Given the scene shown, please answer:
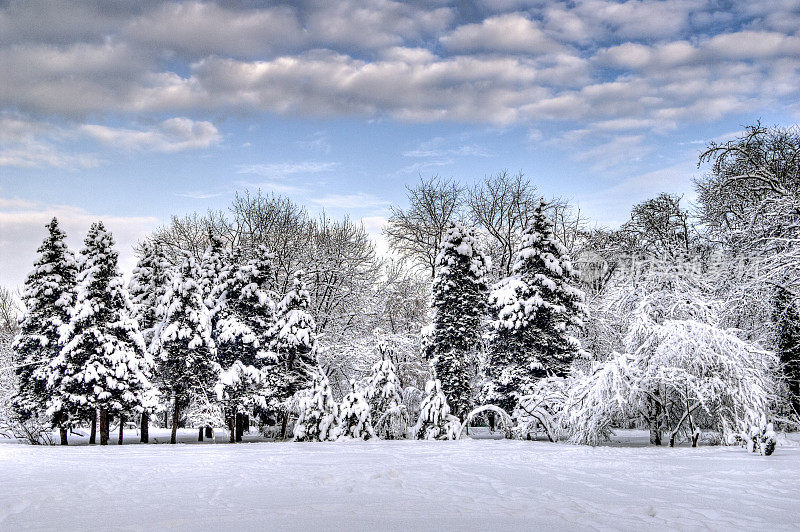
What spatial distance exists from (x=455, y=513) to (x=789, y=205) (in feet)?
56.1

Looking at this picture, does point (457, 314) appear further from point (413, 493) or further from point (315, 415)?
point (413, 493)

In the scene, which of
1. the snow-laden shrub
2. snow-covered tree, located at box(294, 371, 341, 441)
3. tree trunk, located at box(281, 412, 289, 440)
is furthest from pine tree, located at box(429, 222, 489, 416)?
the snow-laden shrub

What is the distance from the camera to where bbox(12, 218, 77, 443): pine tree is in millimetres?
25844

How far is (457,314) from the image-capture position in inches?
1017

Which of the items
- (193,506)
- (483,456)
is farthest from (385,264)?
(193,506)

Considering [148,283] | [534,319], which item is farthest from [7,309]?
[534,319]

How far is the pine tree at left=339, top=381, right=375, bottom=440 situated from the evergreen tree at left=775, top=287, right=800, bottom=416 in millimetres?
12944

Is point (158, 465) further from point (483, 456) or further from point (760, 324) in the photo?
point (760, 324)

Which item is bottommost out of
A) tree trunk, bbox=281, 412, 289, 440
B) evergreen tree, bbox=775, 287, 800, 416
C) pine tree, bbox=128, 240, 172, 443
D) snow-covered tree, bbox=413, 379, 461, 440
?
tree trunk, bbox=281, 412, 289, 440

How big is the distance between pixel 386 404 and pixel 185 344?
11.9 metres

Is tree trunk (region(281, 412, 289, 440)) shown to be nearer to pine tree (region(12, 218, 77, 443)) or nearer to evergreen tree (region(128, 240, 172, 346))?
evergreen tree (region(128, 240, 172, 346))

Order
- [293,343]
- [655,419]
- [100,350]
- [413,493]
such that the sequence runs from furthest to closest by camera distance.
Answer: [293,343]
[100,350]
[655,419]
[413,493]

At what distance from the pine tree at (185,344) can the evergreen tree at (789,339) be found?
2183 cm

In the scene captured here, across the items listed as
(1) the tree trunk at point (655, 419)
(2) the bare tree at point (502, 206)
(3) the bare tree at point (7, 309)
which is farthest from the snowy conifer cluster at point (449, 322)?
(3) the bare tree at point (7, 309)
